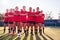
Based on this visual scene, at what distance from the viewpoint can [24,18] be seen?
2.58m

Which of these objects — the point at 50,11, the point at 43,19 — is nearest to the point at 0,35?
the point at 43,19

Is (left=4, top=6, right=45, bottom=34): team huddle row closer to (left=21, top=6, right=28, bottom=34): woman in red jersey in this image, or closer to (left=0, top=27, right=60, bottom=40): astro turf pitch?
(left=21, top=6, right=28, bottom=34): woman in red jersey

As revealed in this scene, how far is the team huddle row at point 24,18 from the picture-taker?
8.42 ft

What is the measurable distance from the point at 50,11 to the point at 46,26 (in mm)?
288

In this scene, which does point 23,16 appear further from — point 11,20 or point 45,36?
point 45,36

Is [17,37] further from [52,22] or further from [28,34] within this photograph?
[52,22]

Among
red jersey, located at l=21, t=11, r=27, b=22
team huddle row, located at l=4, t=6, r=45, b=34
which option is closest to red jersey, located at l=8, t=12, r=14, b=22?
team huddle row, located at l=4, t=6, r=45, b=34

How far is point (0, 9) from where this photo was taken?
263 cm

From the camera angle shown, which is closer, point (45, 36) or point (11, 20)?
point (45, 36)

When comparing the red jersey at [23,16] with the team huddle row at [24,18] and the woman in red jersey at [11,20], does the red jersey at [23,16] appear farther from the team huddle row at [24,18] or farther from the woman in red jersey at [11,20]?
the woman in red jersey at [11,20]

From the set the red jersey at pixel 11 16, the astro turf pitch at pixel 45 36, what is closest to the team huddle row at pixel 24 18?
Answer: the red jersey at pixel 11 16

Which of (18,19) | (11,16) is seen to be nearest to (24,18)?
(18,19)

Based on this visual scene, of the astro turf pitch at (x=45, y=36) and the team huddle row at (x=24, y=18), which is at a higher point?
the team huddle row at (x=24, y=18)

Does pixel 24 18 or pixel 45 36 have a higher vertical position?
pixel 24 18
